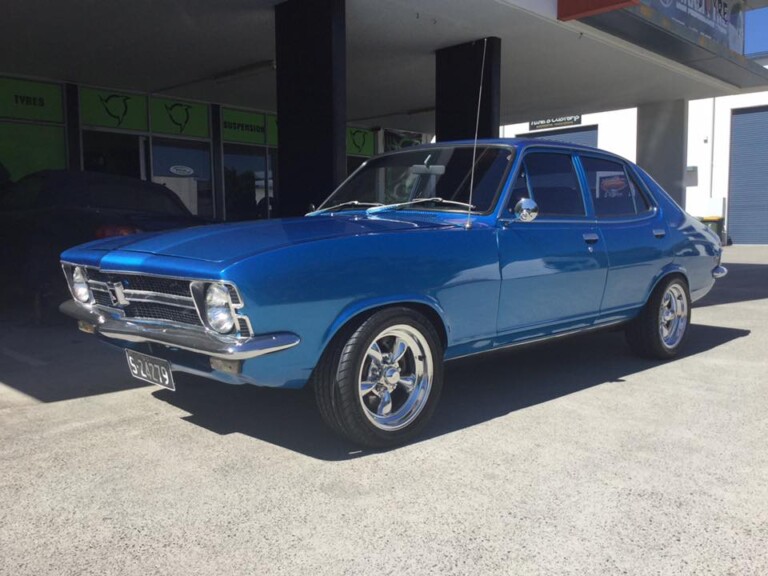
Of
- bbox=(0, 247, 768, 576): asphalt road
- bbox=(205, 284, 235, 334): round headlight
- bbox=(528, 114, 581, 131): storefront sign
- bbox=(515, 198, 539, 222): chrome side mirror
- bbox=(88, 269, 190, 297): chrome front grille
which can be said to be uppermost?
bbox=(528, 114, 581, 131): storefront sign

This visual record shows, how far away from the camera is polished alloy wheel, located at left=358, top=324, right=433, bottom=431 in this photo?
3500mm

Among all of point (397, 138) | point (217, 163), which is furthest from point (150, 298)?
point (397, 138)

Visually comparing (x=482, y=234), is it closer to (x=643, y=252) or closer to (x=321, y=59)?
(x=643, y=252)

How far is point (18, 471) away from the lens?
3.31 metres

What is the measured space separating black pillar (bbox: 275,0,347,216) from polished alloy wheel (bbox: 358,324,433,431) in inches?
182

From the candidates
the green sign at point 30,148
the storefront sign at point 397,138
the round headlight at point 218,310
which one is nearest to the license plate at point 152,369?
the round headlight at point 218,310

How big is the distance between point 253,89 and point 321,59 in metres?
5.98

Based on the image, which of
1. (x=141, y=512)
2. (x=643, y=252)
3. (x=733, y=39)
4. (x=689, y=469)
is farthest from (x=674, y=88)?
(x=141, y=512)

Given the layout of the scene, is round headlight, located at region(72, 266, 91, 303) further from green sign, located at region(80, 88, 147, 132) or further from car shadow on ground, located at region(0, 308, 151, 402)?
green sign, located at region(80, 88, 147, 132)

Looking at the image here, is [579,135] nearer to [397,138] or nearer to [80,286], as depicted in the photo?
[397,138]

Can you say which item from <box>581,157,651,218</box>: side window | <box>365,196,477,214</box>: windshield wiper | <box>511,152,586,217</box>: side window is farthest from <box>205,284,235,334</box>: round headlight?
<box>581,157,651,218</box>: side window

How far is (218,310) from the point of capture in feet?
10.2

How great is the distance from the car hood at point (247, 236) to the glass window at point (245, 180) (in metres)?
11.3

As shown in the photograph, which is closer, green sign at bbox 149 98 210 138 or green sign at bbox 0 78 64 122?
green sign at bbox 0 78 64 122
